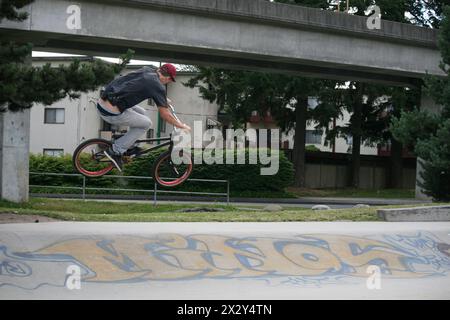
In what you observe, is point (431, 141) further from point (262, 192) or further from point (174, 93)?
point (174, 93)

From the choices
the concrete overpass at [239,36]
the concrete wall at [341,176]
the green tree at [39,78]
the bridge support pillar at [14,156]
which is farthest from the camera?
the concrete wall at [341,176]

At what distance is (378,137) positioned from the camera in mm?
46938

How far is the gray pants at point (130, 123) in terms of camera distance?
14773mm

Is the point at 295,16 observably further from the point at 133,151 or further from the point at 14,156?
the point at 133,151

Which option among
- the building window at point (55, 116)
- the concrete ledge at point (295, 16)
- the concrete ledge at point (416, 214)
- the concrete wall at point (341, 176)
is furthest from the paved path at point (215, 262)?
the concrete wall at point (341, 176)

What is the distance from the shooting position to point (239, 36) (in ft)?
90.8

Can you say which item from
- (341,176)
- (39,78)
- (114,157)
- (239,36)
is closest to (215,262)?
(114,157)

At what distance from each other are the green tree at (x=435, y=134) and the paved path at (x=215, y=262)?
944 cm

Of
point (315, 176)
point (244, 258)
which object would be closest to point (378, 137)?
point (315, 176)

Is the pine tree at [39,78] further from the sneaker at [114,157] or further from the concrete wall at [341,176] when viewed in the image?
the concrete wall at [341,176]

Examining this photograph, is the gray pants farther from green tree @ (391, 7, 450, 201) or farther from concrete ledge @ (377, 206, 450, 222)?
green tree @ (391, 7, 450, 201)

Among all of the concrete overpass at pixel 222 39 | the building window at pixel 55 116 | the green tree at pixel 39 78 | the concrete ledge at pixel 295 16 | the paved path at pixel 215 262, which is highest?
the concrete ledge at pixel 295 16

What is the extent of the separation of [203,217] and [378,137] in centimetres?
3236
